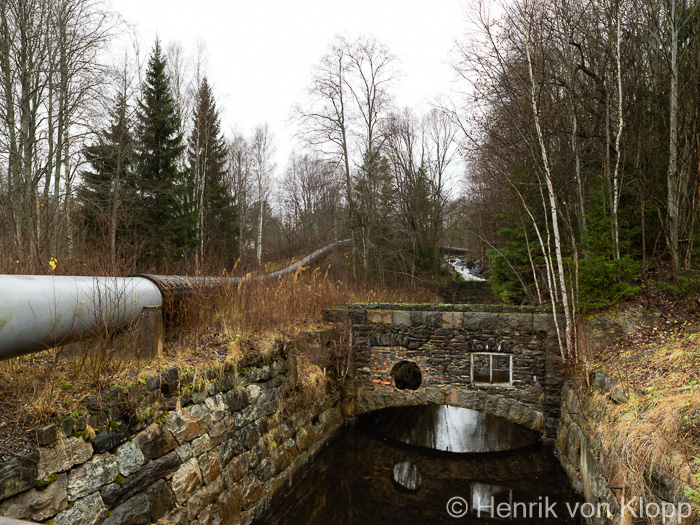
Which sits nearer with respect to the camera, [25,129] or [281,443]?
[281,443]

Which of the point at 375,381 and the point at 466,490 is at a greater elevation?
the point at 375,381

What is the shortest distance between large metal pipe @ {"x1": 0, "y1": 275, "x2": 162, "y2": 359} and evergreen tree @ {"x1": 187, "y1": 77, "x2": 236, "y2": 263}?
28.9 feet

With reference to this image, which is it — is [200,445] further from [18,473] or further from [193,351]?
[18,473]

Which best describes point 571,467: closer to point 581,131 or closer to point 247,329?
point 247,329

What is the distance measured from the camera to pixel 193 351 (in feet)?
14.2

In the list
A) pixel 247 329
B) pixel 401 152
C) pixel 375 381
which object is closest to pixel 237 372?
pixel 247 329

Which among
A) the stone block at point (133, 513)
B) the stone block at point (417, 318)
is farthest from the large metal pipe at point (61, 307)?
the stone block at point (417, 318)

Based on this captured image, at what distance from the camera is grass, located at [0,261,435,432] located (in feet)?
8.43

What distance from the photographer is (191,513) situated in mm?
3561

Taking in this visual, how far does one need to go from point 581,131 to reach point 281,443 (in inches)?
321

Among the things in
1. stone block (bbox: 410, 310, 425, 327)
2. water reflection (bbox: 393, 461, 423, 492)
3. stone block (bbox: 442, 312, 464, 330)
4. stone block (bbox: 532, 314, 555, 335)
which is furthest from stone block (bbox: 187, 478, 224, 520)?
stone block (bbox: 532, 314, 555, 335)

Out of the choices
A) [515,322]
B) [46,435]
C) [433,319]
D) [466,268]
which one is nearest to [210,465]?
[46,435]

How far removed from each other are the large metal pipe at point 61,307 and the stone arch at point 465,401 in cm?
489

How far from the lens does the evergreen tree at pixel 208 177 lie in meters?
13.1
